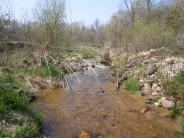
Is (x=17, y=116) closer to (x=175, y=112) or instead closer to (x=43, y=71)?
(x=175, y=112)

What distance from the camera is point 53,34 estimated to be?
14.9m

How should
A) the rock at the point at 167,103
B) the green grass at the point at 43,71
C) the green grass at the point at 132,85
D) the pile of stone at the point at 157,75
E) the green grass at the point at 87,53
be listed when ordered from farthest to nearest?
the green grass at the point at 87,53
the green grass at the point at 43,71
the green grass at the point at 132,85
the pile of stone at the point at 157,75
the rock at the point at 167,103

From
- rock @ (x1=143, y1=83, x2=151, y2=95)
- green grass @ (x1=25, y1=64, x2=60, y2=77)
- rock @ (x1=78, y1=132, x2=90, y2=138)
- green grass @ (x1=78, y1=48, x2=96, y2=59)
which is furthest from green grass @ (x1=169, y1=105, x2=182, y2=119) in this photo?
green grass @ (x1=78, y1=48, x2=96, y2=59)

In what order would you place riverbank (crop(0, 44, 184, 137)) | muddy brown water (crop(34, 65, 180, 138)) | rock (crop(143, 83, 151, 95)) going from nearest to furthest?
riverbank (crop(0, 44, 184, 137))
muddy brown water (crop(34, 65, 180, 138))
rock (crop(143, 83, 151, 95))

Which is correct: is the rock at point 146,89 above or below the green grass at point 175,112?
→ above

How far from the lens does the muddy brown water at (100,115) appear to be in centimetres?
787

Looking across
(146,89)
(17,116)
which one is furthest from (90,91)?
(17,116)

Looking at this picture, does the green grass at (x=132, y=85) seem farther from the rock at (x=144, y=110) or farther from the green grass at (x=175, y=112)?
the green grass at (x=175, y=112)

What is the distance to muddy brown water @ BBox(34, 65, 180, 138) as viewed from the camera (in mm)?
7871

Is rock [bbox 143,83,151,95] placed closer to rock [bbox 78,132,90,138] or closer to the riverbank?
the riverbank

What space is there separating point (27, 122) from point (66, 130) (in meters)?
1.29

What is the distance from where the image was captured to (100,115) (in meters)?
9.36

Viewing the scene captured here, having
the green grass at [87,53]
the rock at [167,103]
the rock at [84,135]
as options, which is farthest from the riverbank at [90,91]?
the green grass at [87,53]

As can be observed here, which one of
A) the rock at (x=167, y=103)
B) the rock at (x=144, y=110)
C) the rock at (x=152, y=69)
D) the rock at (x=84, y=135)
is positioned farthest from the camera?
the rock at (x=152, y=69)
